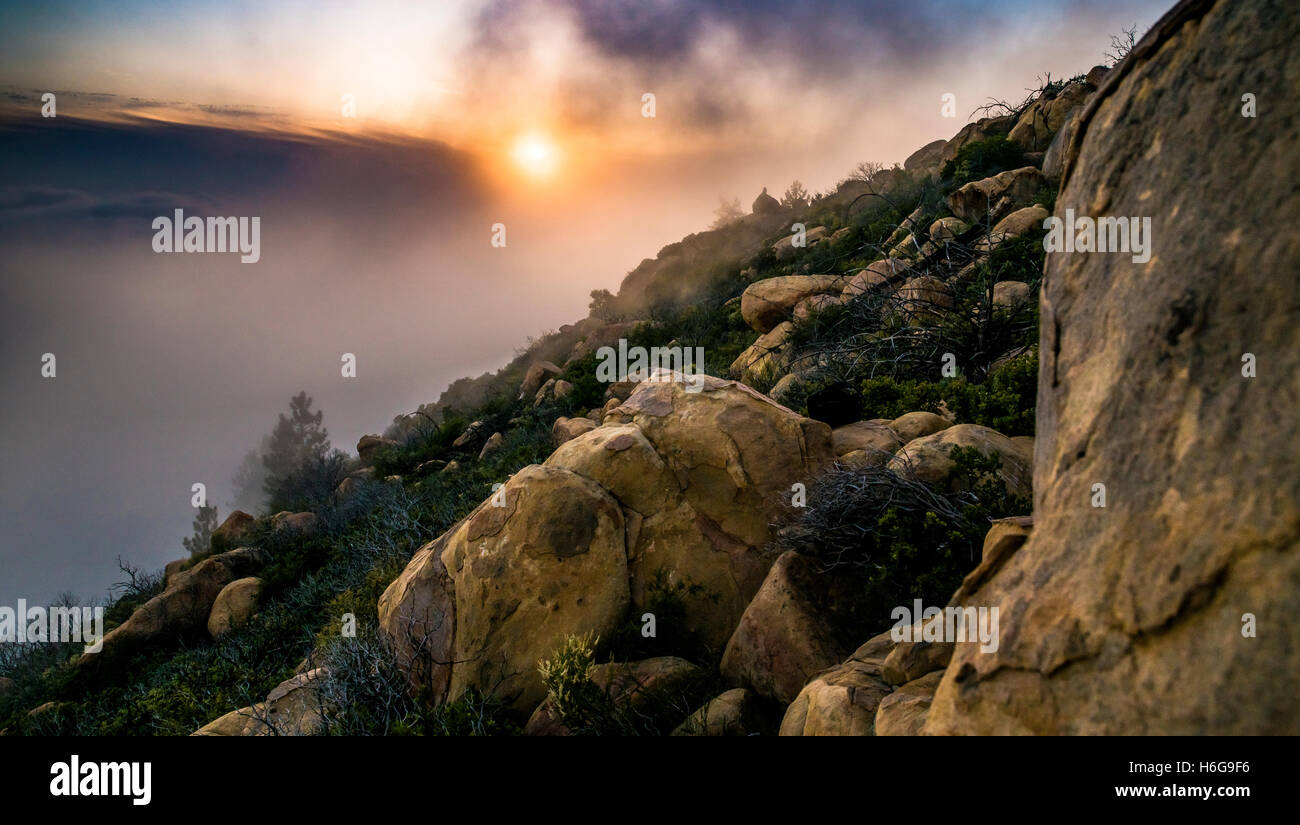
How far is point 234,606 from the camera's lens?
1118cm

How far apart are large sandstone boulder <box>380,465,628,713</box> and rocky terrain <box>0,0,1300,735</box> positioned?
23 mm

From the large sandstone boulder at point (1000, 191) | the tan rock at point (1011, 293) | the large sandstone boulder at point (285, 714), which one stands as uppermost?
the large sandstone boulder at point (1000, 191)

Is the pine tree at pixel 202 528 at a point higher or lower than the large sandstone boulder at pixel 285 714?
lower

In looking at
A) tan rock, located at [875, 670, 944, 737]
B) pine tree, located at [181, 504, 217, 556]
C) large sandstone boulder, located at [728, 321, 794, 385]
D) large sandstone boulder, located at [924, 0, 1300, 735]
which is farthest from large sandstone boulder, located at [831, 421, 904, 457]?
pine tree, located at [181, 504, 217, 556]

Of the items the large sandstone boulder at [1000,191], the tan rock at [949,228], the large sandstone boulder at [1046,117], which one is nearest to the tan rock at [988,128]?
the large sandstone boulder at [1046,117]

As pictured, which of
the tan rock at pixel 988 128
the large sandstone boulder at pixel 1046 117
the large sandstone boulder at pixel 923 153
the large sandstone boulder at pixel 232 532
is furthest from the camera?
the large sandstone boulder at pixel 923 153

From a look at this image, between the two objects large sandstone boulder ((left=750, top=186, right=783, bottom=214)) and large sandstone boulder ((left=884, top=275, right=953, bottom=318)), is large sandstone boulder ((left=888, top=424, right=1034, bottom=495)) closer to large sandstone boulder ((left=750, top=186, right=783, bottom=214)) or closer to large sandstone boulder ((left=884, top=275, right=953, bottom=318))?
large sandstone boulder ((left=884, top=275, right=953, bottom=318))

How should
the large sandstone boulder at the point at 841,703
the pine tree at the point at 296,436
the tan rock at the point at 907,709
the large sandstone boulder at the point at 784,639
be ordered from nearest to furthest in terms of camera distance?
the tan rock at the point at 907,709 → the large sandstone boulder at the point at 841,703 → the large sandstone boulder at the point at 784,639 → the pine tree at the point at 296,436

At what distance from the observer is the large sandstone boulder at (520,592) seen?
5.13m

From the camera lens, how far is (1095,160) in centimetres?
267

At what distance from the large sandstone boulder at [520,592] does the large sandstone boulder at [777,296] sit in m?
10.1

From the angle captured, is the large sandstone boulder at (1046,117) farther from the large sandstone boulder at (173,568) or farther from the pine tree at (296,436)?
the pine tree at (296,436)

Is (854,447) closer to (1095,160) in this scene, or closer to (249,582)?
(1095,160)

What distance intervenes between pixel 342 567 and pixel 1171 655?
36.8 ft
